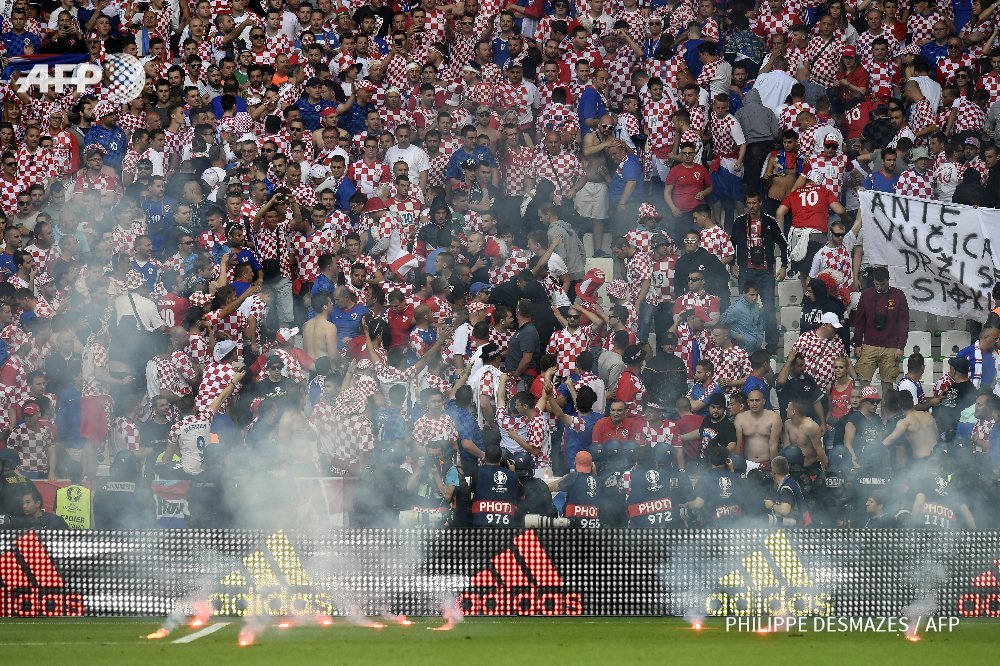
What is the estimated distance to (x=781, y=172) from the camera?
680 inches

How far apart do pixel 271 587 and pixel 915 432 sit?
5.88 m

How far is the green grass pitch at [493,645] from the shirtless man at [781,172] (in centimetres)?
662

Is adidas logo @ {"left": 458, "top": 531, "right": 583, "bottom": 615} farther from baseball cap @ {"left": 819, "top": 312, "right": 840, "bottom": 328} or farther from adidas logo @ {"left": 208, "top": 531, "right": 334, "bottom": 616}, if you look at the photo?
baseball cap @ {"left": 819, "top": 312, "right": 840, "bottom": 328}

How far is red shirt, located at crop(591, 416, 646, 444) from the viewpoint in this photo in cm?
1436

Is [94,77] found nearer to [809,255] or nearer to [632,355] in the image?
[632,355]

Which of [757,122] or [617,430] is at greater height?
[757,122]

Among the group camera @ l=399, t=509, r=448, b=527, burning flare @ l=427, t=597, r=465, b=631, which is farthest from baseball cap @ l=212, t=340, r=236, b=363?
burning flare @ l=427, t=597, r=465, b=631

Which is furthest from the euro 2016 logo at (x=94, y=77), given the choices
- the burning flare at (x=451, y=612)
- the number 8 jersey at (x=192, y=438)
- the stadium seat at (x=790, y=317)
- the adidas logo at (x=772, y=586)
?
the adidas logo at (x=772, y=586)

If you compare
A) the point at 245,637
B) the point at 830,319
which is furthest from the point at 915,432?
the point at 245,637

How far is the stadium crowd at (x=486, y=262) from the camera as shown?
→ 13820mm

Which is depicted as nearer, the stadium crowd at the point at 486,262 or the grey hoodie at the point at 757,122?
the stadium crowd at the point at 486,262

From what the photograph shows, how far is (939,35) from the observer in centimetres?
1881

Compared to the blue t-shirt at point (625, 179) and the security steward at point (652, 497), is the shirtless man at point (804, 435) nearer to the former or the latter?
the security steward at point (652, 497)

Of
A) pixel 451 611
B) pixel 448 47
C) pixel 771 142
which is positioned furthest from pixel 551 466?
pixel 448 47
